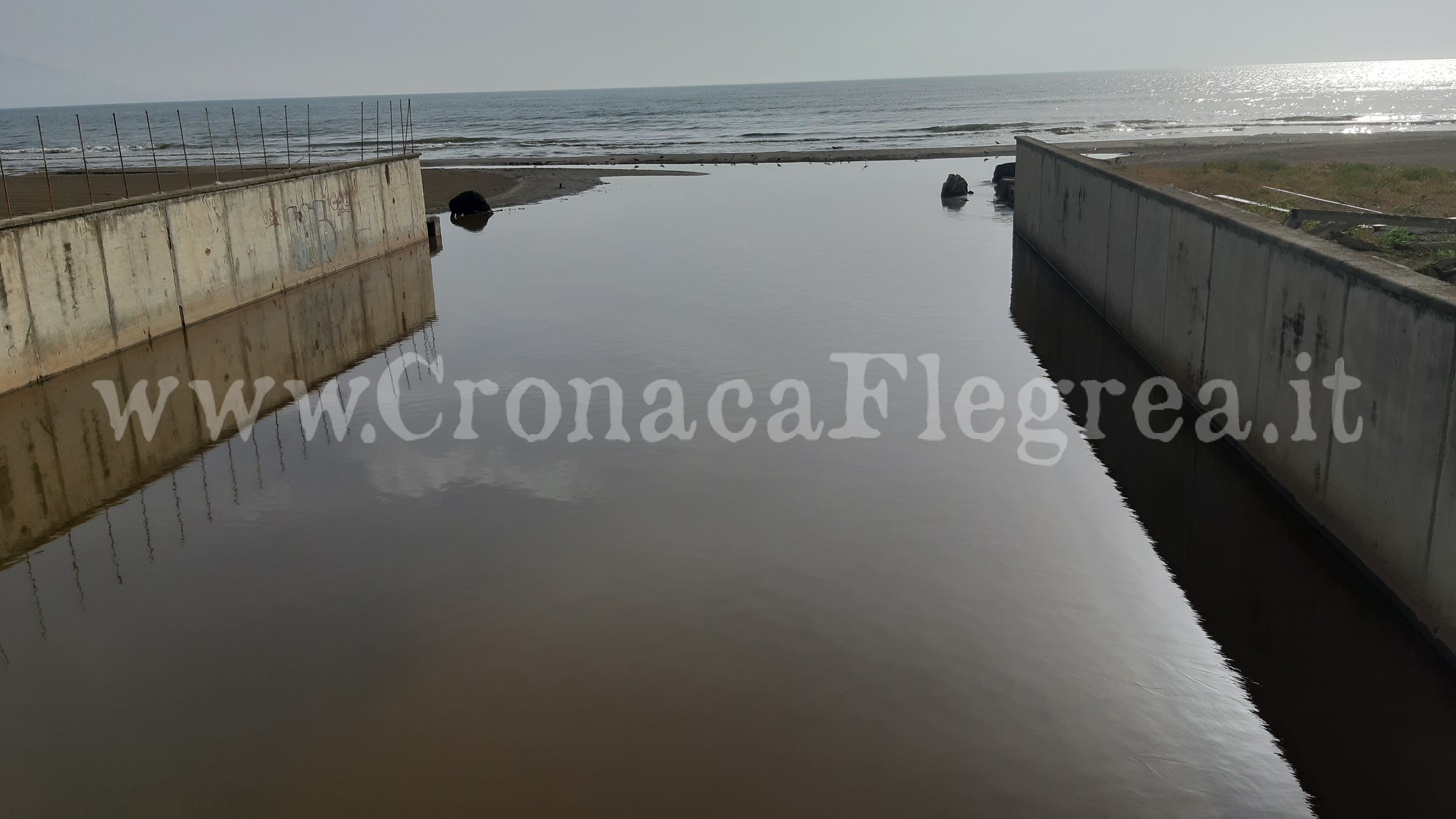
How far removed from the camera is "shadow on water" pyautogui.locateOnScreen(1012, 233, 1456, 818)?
641 cm

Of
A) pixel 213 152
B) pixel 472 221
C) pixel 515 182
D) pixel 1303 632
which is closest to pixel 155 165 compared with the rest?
pixel 515 182

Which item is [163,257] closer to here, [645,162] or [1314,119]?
[645,162]

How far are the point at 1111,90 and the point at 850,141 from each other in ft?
443

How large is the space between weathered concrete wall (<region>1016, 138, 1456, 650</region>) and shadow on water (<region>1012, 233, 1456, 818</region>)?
26 centimetres

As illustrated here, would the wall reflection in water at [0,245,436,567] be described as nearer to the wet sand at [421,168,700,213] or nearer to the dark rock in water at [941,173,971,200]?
the wet sand at [421,168,700,213]

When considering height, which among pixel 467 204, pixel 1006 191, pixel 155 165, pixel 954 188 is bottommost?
pixel 1006 191

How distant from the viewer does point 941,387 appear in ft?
47.2

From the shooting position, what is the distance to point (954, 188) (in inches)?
1455

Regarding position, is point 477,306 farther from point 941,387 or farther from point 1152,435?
point 1152,435

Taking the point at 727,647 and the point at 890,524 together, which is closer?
the point at 727,647

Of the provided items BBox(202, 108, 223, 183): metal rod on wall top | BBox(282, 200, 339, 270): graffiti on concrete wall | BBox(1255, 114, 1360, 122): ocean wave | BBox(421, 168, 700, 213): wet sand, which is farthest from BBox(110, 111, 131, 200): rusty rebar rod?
BBox(1255, 114, 1360, 122): ocean wave

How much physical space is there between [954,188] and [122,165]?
24737mm

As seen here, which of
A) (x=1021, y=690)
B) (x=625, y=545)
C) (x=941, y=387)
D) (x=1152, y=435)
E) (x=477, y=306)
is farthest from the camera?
(x=477, y=306)

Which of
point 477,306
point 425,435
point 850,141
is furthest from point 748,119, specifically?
point 425,435
